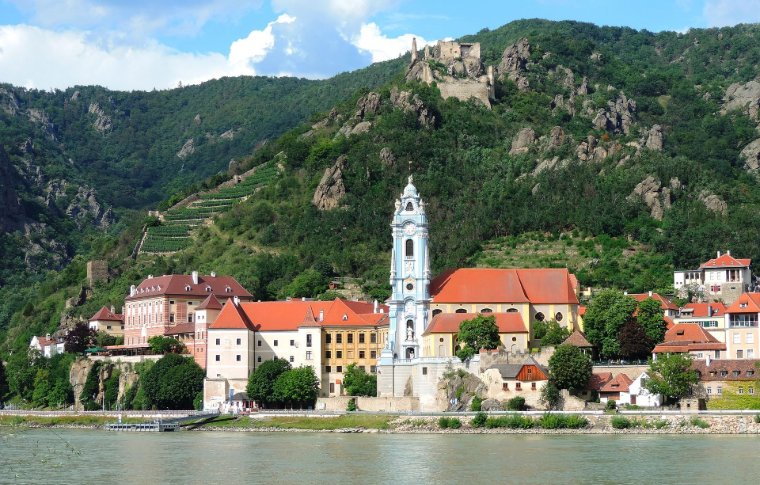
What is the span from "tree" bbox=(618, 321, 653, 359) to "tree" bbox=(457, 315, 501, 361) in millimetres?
7983

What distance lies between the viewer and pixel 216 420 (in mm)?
101625

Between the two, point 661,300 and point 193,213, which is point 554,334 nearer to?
point 661,300

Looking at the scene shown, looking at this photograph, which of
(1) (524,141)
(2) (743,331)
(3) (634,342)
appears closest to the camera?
(2) (743,331)

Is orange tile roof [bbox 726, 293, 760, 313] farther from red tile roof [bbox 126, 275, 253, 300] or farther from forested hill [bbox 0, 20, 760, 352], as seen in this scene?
Result: red tile roof [bbox 126, 275, 253, 300]

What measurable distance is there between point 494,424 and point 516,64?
95.1m

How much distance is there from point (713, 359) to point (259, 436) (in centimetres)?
2846

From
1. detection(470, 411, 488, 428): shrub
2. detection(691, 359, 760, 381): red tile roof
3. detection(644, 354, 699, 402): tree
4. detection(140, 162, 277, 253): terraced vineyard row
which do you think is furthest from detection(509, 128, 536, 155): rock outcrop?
detection(470, 411, 488, 428): shrub

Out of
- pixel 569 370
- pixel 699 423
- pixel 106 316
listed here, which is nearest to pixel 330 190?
pixel 106 316

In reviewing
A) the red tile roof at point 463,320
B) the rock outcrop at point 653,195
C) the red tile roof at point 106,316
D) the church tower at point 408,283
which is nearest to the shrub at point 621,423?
the red tile roof at point 463,320

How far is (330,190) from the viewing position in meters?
153

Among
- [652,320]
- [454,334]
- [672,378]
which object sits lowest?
[672,378]

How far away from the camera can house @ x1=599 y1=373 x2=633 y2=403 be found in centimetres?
9301

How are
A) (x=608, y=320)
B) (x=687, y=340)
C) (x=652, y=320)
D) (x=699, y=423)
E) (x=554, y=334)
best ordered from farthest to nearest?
(x=554, y=334) → (x=608, y=320) → (x=652, y=320) → (x=687, y=340) → (x=699, y=423)

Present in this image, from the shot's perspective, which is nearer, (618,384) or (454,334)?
(618,384)
